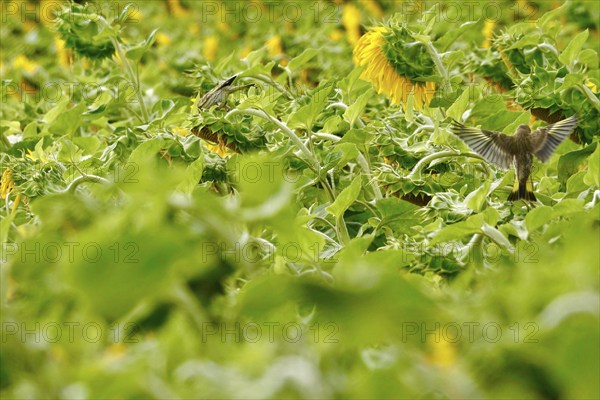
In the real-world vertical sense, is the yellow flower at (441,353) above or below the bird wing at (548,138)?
above

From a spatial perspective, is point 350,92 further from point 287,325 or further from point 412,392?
point 412,392

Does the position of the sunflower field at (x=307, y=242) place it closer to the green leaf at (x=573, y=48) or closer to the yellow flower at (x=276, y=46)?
the green leaf at (x=573, y=48)

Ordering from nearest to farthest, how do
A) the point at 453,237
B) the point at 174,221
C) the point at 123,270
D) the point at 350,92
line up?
the point at 123,270, the point at 174,221, the point at 453,237, the point at 350,92

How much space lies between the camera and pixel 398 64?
2.33 m

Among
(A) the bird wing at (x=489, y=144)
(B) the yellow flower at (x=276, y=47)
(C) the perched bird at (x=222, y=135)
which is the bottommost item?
(B) the yellow flower at (x=276, y=47)

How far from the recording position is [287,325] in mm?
1007

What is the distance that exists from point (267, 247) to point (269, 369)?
0.80 metres

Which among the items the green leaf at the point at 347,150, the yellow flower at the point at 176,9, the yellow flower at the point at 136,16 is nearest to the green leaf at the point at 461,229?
the green leaf at the point at 347,150

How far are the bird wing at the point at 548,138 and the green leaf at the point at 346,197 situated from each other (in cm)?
30

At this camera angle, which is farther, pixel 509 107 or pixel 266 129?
pixel 509 107

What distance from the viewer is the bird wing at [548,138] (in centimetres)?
178

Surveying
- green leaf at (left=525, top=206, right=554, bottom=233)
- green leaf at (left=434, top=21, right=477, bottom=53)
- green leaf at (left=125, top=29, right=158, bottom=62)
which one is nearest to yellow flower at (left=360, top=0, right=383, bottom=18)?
green leaf at (left=125, top=29, right=158, bottom=62)

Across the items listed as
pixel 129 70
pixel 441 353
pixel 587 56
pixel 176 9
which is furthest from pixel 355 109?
pixel 176 9

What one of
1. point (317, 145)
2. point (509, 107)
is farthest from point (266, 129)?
point (509, 107)
